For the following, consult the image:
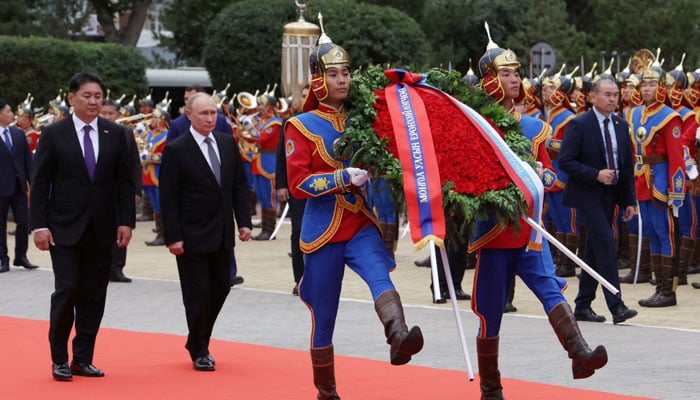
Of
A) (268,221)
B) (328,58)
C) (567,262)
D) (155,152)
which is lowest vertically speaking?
(268,221)

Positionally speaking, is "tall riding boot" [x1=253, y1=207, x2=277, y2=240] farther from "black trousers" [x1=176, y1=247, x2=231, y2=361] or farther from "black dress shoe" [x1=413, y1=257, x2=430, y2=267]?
"black trousers" [x1=176, y1=247, x2=231, y2=361]

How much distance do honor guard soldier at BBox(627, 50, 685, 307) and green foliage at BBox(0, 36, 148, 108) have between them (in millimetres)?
19083

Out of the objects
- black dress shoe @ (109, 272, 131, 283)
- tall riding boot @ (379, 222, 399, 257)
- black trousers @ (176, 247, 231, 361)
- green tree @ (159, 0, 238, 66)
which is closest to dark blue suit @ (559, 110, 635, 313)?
black trousers @ (176, 247, 231, 361)

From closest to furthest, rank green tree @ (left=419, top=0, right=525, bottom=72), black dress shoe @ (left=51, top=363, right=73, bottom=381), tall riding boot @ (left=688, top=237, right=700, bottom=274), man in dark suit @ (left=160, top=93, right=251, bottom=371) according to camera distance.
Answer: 1. black dress shoe @ (left=51, top=363, right=73, bottom=381)
2. man in dark suit @ (left=160, top=93, right=251, bottom=371)
3. tall riding boot @ (left=688, top=237, right=700, bottom=274)
4. green tree @ (left=419, top=0, right=525, bottom=72)

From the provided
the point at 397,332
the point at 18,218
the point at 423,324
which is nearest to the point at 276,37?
the point at 18,218

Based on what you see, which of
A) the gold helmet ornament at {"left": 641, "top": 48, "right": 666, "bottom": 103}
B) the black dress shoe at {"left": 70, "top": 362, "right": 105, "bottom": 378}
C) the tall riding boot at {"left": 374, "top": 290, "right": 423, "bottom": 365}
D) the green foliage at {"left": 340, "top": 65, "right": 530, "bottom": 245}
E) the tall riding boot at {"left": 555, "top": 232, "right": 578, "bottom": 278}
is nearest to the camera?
the tall riding boot at {"left": 374, "top": 290, "right": 423, "bottom": 365}

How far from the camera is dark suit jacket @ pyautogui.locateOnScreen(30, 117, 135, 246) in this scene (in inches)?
368

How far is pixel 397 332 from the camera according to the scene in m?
7.34

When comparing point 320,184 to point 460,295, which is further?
point 460,295

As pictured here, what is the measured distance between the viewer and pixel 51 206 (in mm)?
9406

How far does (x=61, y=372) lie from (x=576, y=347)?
138 inches

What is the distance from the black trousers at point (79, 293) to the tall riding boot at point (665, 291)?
17.5 ft

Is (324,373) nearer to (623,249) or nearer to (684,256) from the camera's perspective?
(684,256)

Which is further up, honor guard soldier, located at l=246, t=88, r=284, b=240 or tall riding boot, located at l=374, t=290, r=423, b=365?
tall riding boot, located at l=374, t=290, r=423, b=365
